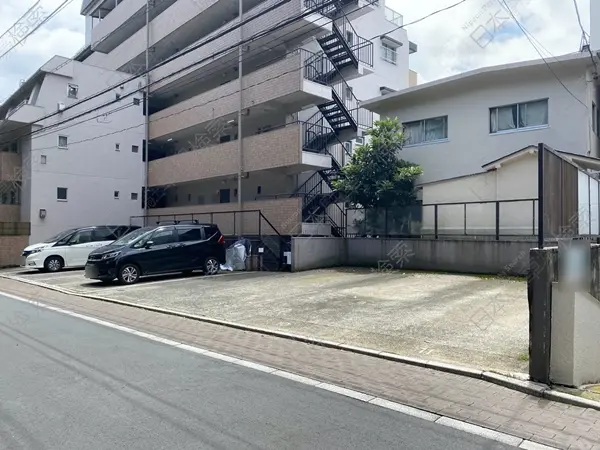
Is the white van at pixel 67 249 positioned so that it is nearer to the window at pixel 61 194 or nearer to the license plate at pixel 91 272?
the license plate at pixel 91 272

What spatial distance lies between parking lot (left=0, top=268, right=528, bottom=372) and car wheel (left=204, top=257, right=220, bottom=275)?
42 centimetres

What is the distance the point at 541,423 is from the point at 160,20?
2748 centimetres

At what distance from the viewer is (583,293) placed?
5.17 m

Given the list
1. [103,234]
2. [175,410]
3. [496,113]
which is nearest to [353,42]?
[496,113]

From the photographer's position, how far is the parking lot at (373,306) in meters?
6.77

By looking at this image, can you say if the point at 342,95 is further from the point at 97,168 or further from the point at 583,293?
the point at 583,293

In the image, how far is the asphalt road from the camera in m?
3.76

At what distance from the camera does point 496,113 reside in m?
16.9

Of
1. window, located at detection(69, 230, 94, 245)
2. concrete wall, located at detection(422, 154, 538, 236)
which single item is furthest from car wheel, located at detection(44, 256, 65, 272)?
concrete wall, located at detection(422, 154, 538, 236)

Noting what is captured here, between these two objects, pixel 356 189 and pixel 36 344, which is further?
pixel 356 189

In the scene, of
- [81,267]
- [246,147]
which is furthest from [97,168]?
[246,147]

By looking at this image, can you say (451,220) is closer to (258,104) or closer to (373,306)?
(373,306)

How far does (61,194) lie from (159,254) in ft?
40.4

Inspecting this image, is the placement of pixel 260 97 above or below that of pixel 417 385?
above
